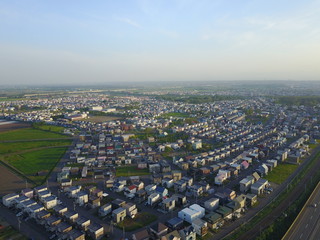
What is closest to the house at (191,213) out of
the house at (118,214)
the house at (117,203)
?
the house at (118,214)

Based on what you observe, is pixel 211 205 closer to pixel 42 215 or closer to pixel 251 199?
pixel 251 199

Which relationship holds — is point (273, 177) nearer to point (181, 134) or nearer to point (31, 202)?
point (181, 134)

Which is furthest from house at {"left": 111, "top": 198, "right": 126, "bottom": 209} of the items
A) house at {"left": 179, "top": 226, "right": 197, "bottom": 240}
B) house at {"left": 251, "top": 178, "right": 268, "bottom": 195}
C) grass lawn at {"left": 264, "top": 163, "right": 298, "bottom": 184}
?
grass lawn at {"left": 264, "top": 163, "right": 298, "bottom": 184}

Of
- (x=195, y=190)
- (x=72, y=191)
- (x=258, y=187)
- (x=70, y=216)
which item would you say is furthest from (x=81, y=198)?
(x=258, y=187)

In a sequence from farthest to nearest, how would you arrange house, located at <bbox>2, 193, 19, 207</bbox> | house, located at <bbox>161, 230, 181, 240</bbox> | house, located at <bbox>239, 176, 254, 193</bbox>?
house, located at <bbox>239, 176, 254, 193</bbox>, house, located at <bbox>2, 193, 19, 207</bbox>, house, located at <bbox>161, 230, 181, 240</bbox>

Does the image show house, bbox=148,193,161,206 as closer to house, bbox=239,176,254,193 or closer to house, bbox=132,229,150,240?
house, bbox=132,229,150,240

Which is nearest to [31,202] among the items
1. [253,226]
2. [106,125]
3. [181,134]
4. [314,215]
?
[253,226]
